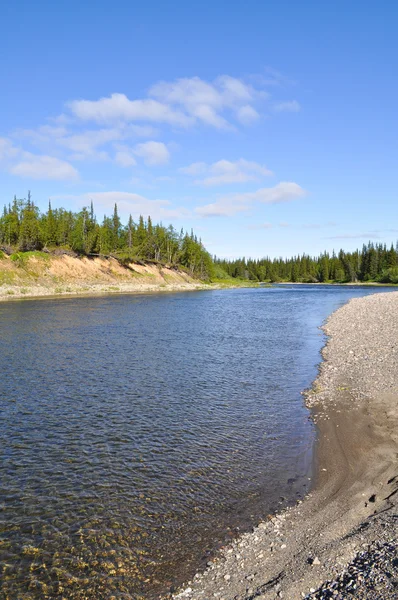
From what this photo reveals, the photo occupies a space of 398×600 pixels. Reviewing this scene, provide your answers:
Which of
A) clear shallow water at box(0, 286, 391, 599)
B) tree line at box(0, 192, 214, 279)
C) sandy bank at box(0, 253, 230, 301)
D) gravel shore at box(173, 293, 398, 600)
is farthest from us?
tree line at box(0, 192, 214, 279)

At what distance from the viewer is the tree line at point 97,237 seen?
106 m

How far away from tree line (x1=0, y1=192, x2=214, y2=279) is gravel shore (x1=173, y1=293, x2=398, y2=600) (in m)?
92.0

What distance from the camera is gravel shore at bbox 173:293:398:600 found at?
6.63 m

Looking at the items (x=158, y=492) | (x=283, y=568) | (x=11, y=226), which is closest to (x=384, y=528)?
(x=283, y=568)

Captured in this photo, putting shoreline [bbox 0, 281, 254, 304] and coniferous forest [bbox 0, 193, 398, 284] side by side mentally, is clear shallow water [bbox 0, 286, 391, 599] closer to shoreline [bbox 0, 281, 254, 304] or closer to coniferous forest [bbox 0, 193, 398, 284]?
shoreline [bbox 0, 281, 254, 304]

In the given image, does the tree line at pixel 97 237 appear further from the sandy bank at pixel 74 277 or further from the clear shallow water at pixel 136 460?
the clear shallow water at pixel 136 460

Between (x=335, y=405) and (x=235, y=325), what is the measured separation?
2611 centimetres

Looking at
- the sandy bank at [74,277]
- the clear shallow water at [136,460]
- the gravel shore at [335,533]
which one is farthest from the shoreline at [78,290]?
the gravel shore at [335,533]

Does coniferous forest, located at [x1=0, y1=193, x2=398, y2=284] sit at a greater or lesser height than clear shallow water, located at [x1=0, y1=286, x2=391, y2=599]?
greater

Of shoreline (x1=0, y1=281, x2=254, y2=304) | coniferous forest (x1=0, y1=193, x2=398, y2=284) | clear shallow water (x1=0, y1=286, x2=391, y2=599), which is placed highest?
coniferous forest (x1=0, y1=193, x2=398, y2=284)

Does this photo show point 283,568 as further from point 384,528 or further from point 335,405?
point 335,405

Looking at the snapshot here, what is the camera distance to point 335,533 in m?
8.32

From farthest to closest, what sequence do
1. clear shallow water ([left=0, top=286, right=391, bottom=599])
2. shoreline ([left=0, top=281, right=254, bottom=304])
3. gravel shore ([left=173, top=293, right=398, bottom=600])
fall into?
shoreline ([left=0, top=281, right=254, bottom=304]) < clear shallow water ([left=0, top=286, right=391, bottom=599]) < gravel shore ([left=173, top=293, right=398, bottom=600])

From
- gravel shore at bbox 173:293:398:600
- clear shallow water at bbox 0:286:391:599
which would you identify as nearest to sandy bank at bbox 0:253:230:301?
clear shallow water at bbox 0:286:391:599
